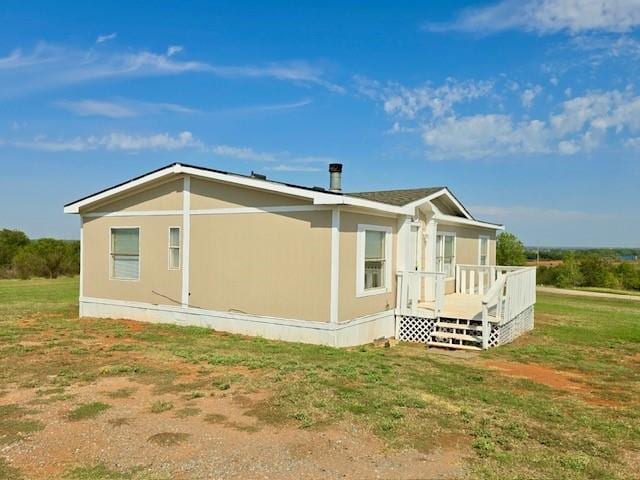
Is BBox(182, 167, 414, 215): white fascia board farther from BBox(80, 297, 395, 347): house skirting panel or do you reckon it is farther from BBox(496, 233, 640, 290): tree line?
BBox(496, 233, 640, 290): tree line

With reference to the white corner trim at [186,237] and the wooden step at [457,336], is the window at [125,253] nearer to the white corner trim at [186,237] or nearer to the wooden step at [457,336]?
the white corner trim at [186,237]

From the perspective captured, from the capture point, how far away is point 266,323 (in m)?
9.52

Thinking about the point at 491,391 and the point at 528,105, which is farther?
the point at 528,105

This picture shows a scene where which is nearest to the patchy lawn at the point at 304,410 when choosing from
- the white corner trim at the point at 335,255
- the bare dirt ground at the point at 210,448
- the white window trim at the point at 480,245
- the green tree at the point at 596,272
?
the bare dirt ground at the point at 210,448

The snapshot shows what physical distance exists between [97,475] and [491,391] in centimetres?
→ 472

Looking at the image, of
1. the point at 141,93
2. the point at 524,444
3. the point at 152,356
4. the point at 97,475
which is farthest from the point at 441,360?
the point at 141,93

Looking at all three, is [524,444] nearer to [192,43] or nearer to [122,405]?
[122,405]

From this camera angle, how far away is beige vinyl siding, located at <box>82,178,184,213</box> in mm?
10859

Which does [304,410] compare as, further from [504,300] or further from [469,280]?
[469,280]

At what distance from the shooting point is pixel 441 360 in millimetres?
8141

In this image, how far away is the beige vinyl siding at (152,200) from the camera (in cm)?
1086

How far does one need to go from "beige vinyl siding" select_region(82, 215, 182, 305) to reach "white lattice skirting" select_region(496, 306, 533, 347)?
7062 mm

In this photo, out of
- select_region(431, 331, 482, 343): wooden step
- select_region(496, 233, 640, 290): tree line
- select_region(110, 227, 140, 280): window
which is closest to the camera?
select_region(431, 331, 482, 343): wooden step

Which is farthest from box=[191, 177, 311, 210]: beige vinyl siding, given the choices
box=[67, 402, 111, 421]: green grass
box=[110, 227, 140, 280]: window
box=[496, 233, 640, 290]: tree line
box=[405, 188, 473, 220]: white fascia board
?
box=[496, 233, 640, 290]: tree line
